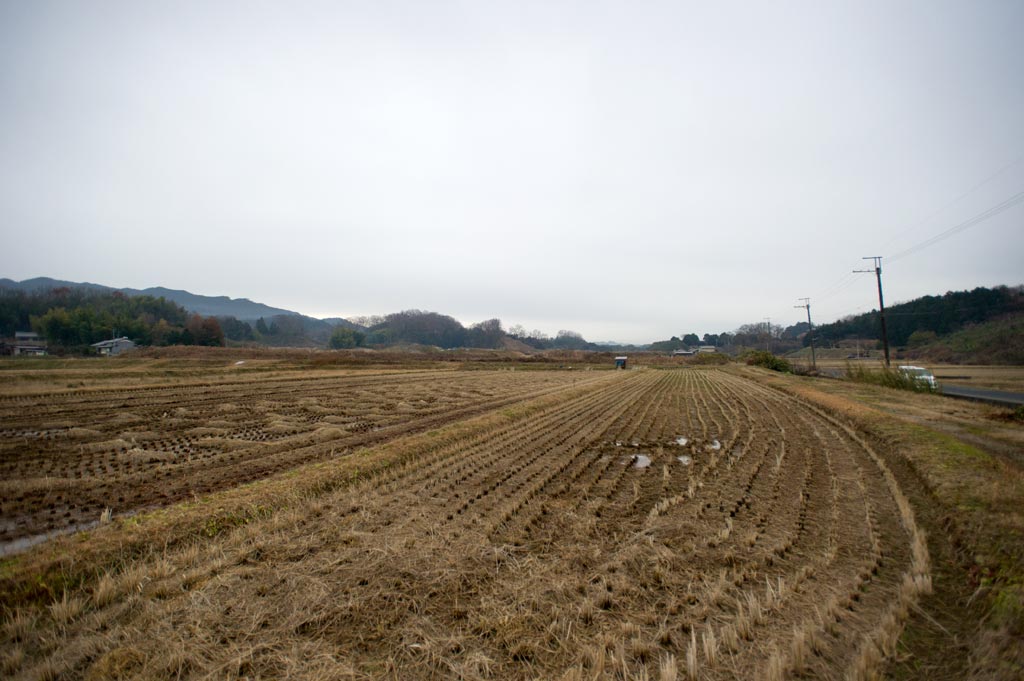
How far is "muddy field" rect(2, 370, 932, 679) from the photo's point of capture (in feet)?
10.8

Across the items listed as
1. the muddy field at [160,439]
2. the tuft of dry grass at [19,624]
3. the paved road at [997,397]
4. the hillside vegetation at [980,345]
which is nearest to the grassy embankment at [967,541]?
the tuft of dry grass at [19,624]

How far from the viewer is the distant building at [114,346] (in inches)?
2459

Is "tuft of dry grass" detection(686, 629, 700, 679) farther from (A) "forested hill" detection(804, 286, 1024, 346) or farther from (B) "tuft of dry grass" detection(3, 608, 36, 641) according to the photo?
(A) "forested hill" detection(804, 286, 1024, 346)

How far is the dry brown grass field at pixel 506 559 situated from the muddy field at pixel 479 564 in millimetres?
31

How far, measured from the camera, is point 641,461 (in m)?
9.60

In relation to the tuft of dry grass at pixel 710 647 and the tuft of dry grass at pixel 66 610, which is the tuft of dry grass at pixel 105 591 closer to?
the tuft of dry grass at pixel 66 610

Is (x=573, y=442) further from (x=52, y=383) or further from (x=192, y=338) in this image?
(x=192, y=338)

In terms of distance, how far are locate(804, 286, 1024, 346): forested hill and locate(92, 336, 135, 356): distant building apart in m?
128

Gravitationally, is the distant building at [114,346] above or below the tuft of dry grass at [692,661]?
above

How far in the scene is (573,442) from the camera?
11.3 m

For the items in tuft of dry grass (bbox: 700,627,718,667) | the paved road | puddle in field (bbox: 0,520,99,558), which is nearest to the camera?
tuft of dry grass (bbox: 700,627,718,667)

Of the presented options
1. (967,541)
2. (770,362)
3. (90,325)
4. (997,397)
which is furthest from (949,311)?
(90,325)

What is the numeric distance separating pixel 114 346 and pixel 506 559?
8860 cm

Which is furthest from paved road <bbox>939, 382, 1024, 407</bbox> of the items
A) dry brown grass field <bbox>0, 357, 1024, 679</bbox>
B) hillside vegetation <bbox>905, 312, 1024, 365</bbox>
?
hillside vegetation <bbox>905, 312, 1024, 365</bbox>
